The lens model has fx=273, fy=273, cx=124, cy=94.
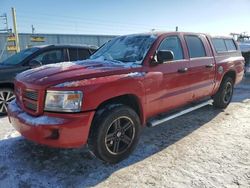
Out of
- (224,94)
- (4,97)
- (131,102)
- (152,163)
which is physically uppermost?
(131,102)

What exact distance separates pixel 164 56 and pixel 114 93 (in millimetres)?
1097

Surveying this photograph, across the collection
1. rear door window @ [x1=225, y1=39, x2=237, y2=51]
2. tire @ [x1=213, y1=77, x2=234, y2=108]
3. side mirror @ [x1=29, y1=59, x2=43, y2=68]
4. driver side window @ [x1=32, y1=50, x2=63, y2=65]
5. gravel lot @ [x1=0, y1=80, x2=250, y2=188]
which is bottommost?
gravel lot @ [x1=0, y1=80, x2=250, y2=188]

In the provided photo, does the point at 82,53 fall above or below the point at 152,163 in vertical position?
above

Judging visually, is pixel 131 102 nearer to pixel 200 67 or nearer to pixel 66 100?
pixel 66 100

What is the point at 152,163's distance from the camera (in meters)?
3.76

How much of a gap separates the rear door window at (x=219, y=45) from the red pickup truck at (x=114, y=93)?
2.08ft

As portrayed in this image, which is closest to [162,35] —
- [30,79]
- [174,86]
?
[174,86]

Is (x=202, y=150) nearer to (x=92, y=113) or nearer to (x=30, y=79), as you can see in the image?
(x=92, y=113)

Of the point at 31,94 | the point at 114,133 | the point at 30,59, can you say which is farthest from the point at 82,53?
the point at 114,133

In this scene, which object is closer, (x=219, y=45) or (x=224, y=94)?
(x=219, y=45)

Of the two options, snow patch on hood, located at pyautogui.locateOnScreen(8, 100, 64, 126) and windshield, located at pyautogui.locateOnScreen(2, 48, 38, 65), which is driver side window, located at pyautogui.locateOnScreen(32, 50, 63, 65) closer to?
windshield, located at pyautogui.locateOnScreen(2, 48, 38, 65)

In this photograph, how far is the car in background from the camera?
608cm

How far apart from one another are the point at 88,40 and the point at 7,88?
1539cm

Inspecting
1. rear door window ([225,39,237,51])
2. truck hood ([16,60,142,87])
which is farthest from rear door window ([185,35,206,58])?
truck hood ([16,60,142,87])
